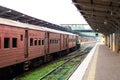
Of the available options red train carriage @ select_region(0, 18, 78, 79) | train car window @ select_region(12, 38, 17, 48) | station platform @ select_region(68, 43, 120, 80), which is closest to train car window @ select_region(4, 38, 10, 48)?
red train carriage @ select_region(0, 18, 78, 79)

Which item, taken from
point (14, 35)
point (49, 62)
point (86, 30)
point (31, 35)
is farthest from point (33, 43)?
point (86, 30)

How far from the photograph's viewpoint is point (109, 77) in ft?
43.7

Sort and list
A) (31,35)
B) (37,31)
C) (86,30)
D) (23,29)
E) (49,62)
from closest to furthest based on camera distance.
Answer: (23,29) → (31,35) → (37,31) → (49,62) → (86,30)

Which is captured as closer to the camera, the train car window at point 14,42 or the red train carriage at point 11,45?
the red train carriage at point 11,45

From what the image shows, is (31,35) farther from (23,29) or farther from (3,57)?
(3,57)

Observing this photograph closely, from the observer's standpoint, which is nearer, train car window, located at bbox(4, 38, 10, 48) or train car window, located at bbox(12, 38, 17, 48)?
train car window, located at bbox(4, 38, 10, 48)

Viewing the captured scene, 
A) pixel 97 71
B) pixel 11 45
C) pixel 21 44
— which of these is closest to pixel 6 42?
pixel 11 45

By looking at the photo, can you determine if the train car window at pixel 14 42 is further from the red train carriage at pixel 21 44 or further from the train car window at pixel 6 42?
the train car window at pixel 6 42

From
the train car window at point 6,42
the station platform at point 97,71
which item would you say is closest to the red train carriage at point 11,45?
the train car window at point 6,42

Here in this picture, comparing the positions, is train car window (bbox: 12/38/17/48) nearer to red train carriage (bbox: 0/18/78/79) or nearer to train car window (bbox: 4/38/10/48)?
red train carriage (bbox: 0/18/78/79)

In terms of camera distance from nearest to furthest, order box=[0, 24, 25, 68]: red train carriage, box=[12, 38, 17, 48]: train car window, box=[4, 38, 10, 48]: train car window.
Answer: box=[0, 24, 25, 68]: red train carriage → box=[4, 38, 10, 48]: train car window → box=[12, 38, 17, 48]: train car window

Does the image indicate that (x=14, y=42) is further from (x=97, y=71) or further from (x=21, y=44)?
(x=97, y=71)

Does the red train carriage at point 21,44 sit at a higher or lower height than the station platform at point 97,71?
higher

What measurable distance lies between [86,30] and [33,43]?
84.2 metres
